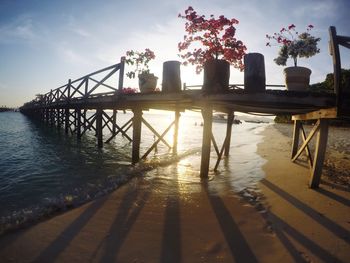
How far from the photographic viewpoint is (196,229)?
480 centimetres

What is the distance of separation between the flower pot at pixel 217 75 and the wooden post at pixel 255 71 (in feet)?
1.77

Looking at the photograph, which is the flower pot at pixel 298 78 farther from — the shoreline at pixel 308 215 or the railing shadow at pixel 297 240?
the railing shadow at pixel 297 240

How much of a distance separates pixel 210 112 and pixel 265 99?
201 cm

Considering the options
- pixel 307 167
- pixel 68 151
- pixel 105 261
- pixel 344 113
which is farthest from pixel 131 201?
pixel 68 151

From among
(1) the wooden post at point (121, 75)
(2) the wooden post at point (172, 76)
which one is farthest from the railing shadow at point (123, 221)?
(1) the wooden post at point (121, 75)

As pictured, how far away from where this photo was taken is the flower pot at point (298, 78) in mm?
6258

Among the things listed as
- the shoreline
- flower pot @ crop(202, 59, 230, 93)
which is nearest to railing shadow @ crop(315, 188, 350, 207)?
the shoreline

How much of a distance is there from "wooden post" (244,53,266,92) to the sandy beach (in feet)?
8.60

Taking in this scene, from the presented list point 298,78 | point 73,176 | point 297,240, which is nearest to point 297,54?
point 298,78

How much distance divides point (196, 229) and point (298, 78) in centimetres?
409

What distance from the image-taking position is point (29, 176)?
972 centimetres

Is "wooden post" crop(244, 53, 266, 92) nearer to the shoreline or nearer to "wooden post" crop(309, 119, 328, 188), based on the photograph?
"wooden post" crop(309, 119, 328, 188)

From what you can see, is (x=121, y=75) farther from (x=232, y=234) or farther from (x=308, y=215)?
(x=308, y=215)

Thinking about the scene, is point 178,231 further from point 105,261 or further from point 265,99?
point 265,99
